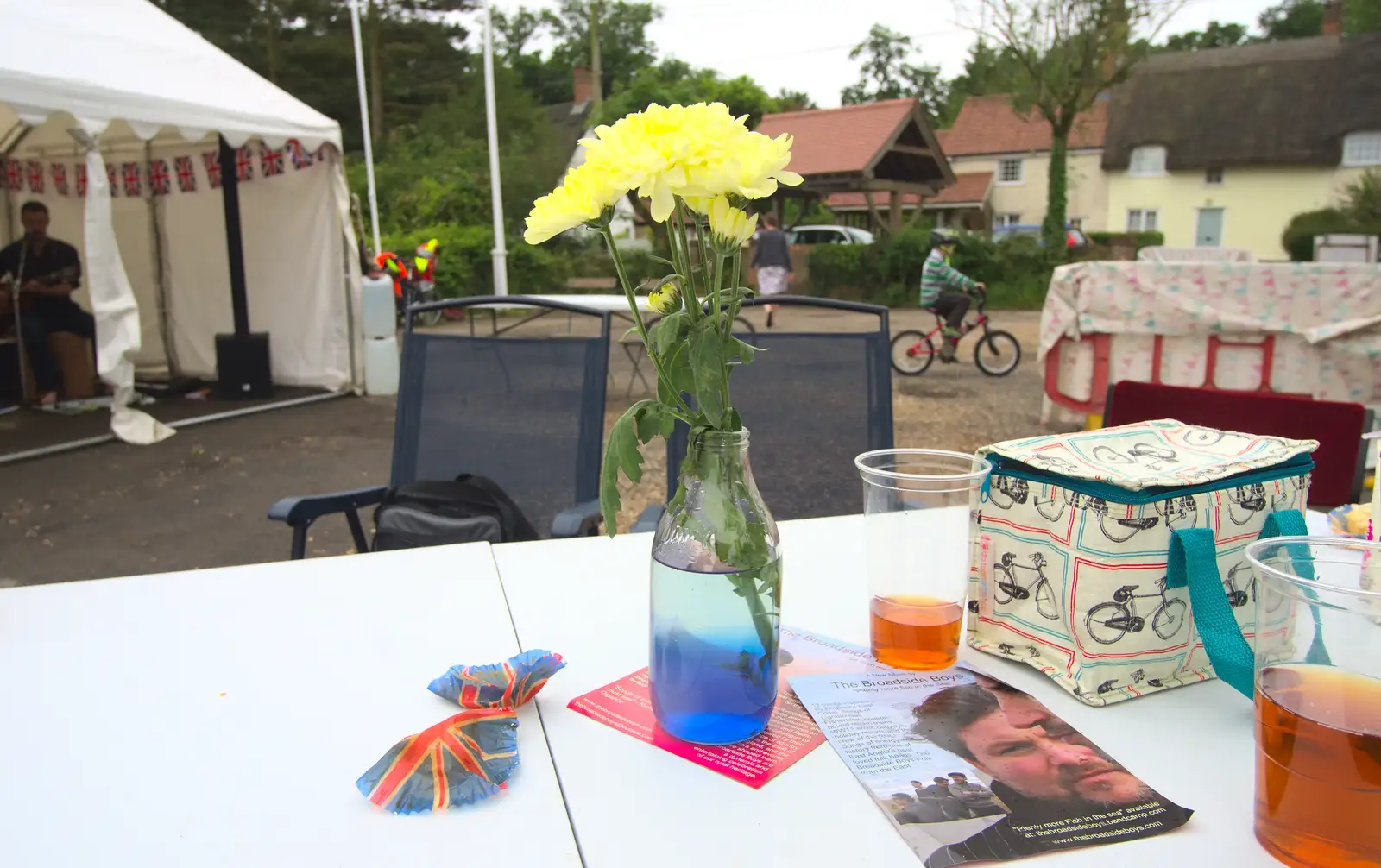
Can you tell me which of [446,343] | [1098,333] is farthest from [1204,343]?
[446,343]

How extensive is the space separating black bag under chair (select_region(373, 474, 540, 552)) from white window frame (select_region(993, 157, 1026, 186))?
30628 millimetres

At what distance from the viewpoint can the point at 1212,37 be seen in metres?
43.1

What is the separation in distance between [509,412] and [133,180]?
6.69 metres

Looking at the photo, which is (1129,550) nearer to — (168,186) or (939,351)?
(939,351)

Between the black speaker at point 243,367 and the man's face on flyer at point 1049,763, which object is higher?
the man's face on flyer at point 1049,763

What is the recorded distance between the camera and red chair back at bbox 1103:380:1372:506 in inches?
69.8

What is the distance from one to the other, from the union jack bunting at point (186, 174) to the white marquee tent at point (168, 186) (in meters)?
0.01

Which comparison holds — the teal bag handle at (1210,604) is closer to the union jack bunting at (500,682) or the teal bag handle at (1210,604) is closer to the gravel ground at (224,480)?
the union jack bunting at (500,682)

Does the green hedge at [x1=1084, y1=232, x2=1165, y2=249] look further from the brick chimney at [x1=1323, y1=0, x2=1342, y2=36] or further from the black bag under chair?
the black bag under chair

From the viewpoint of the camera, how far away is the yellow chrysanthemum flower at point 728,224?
0.72m

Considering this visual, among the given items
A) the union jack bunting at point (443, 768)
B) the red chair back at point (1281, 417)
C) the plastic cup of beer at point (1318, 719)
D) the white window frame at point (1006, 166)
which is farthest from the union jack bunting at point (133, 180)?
the white window frame at point (1006, 166)

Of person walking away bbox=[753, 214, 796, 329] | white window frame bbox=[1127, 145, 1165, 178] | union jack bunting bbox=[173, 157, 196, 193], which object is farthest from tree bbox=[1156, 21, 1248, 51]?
union jack bunting bbox=[173, 157, 196, 193]

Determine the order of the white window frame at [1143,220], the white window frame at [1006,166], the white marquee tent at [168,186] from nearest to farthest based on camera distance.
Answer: the white marquee tent at [168,186]
the white window frame at [1143,220]
the white window frame at [1006,166]

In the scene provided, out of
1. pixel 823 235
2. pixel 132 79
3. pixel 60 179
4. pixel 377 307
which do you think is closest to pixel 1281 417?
pixel 132 79
